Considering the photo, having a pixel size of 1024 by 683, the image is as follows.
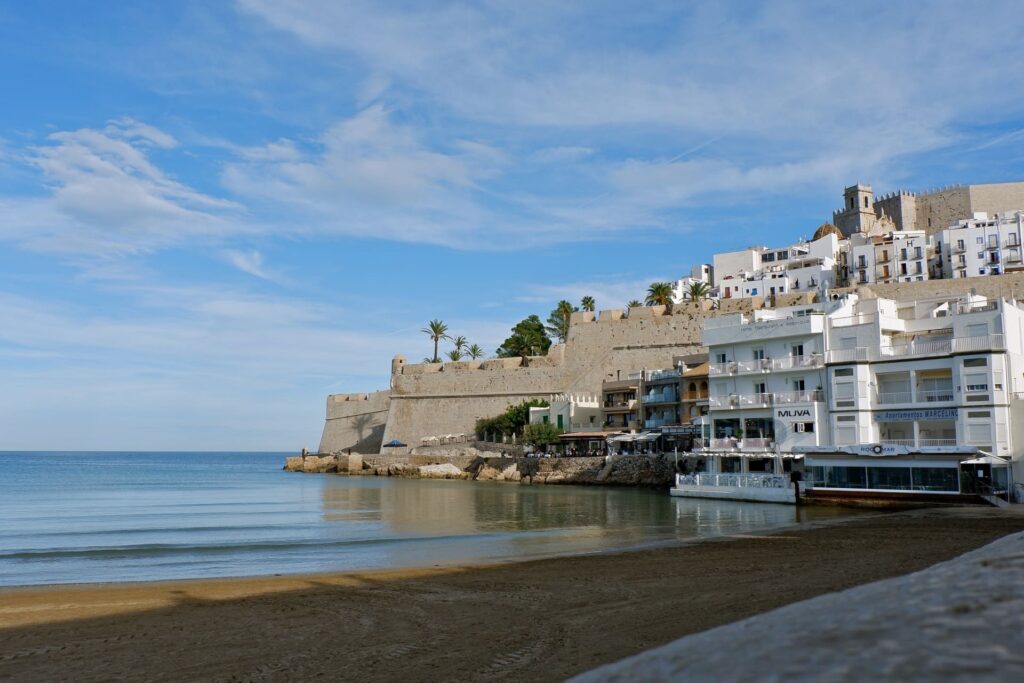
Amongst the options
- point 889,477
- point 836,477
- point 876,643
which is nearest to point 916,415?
point 889,477

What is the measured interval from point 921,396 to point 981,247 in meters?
47.5

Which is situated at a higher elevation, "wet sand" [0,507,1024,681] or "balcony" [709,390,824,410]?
"balcony" [709,390,824,410]

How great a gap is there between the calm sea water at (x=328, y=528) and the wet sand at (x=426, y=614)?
3589 mm

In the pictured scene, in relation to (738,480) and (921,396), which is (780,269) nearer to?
(738,480)

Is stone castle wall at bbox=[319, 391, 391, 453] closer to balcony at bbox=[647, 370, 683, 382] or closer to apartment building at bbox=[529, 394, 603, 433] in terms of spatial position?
apartment building at bbox=[529, 394, 603, 433]

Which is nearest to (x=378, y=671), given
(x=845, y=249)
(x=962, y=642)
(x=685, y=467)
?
(x=962, y=642)

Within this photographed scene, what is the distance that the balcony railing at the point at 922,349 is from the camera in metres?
31.3

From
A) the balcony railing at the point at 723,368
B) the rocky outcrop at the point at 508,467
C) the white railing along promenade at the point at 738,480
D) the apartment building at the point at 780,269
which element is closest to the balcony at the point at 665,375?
the rocky outcrop at the point at 508,467

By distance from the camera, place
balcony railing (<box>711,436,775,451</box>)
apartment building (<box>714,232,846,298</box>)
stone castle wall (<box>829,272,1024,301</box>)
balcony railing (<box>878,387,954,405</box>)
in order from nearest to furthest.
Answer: balcony railing (<box>878,387,954,405</box>) < balcony railing (<box>711,436,775,451</box>) < stone castle wall (<box>829,272,1024,301</box>) < apartment building (<box>714,232,846,298</box>)

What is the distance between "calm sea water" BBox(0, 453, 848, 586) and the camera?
70.9ft

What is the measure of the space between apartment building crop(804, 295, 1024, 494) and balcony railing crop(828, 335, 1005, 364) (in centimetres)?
4

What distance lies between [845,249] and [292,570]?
250 feet

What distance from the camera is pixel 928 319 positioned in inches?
1373

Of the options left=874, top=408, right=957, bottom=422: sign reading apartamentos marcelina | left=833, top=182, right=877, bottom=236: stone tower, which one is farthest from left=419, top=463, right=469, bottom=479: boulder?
left=833, top=182, right=877, bottom=236: stone tower
